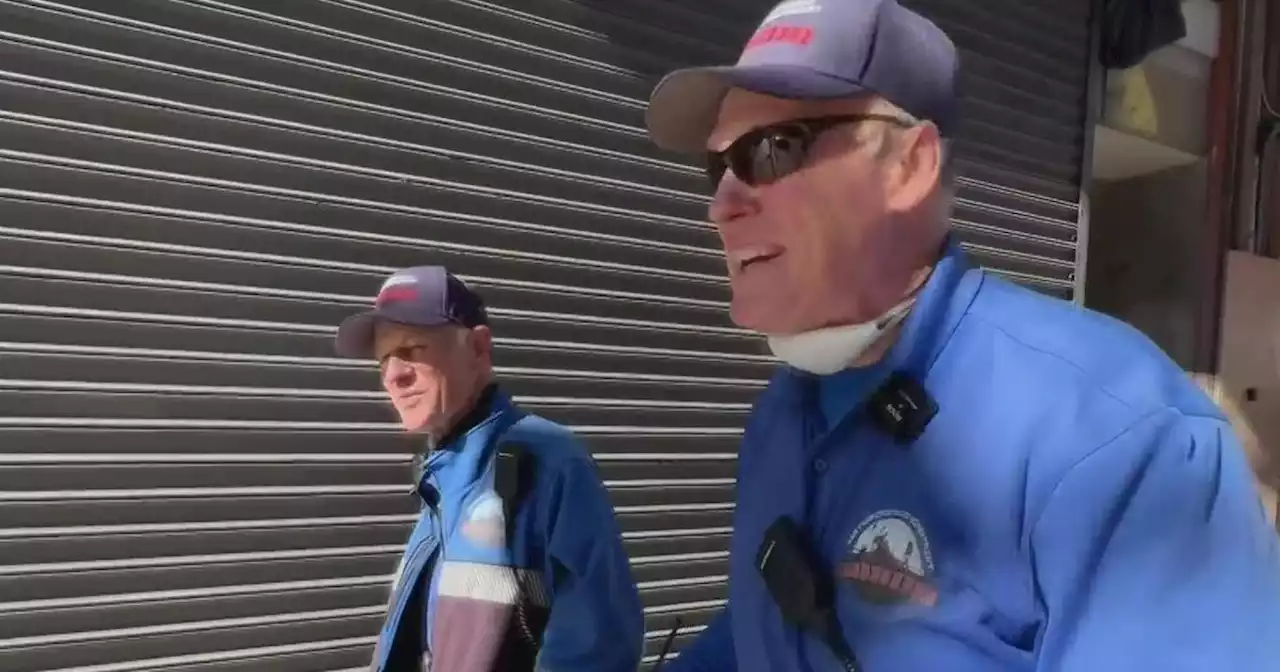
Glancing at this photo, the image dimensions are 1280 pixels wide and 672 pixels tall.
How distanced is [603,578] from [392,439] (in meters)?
1.38

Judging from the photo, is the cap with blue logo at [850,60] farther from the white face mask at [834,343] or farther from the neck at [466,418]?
the neck at [466,418]

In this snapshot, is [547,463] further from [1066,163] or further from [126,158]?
[1066,163]

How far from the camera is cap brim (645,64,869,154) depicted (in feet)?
4.17

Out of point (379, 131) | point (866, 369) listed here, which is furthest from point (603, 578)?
point (379, 131)

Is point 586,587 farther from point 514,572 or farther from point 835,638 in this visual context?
point 835,638

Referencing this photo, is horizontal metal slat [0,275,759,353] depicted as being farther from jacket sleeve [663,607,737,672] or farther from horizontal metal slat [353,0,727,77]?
jacket sleeve [663,607,737,672]

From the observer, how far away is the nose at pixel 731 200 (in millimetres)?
1375

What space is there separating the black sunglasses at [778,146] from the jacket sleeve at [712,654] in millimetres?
689

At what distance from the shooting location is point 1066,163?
5750 mm

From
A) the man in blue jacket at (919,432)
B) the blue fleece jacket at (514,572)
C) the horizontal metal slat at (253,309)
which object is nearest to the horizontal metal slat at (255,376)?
the horizontal metal slat at (253,309)

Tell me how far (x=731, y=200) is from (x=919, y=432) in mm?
391

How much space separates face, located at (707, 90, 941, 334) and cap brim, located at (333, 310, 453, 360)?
141 centimetres

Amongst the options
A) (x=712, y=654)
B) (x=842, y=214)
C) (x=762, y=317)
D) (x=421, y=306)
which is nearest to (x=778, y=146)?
(x=842, y=214)

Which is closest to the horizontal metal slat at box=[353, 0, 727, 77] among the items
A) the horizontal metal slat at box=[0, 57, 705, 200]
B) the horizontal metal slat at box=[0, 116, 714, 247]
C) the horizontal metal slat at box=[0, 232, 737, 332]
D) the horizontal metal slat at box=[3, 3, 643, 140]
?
the horizontal metal slat at box=[3, 3, 643, 140]
